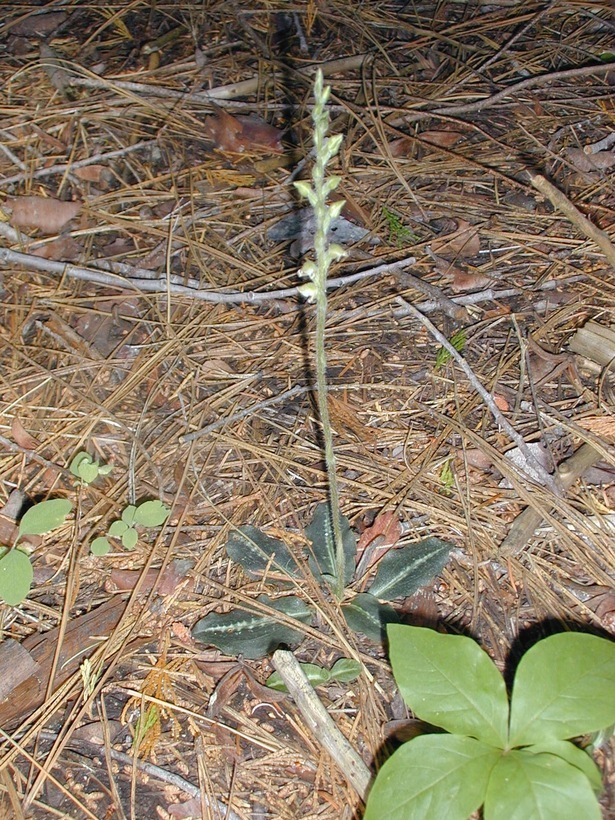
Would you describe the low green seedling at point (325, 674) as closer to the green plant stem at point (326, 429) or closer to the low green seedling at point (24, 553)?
the green plant stem at point (326, 429)

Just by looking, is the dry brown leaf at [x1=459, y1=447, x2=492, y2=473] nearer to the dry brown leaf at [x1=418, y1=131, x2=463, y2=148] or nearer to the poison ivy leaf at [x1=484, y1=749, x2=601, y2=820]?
the poison ivy leaf at [x1=484, y1=749, x2=601, y2=820]

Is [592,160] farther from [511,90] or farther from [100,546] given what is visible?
[100,546]

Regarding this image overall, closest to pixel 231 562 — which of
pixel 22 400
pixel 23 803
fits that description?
pixel 23 803

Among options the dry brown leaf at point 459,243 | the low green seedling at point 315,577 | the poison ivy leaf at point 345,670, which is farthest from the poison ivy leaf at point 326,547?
the dry brown leaf at point 459,243

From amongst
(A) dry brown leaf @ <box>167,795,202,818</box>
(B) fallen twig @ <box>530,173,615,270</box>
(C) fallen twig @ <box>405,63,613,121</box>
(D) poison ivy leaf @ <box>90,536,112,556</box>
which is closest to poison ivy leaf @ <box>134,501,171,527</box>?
(D) poison ivy leaf @ <box>90,536,112,556</box>

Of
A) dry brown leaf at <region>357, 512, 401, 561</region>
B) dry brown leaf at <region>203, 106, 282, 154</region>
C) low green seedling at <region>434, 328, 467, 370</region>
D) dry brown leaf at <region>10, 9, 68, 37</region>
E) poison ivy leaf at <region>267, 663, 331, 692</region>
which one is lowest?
poison ivy leaf at <region>267, 663, 331, 692</region>
